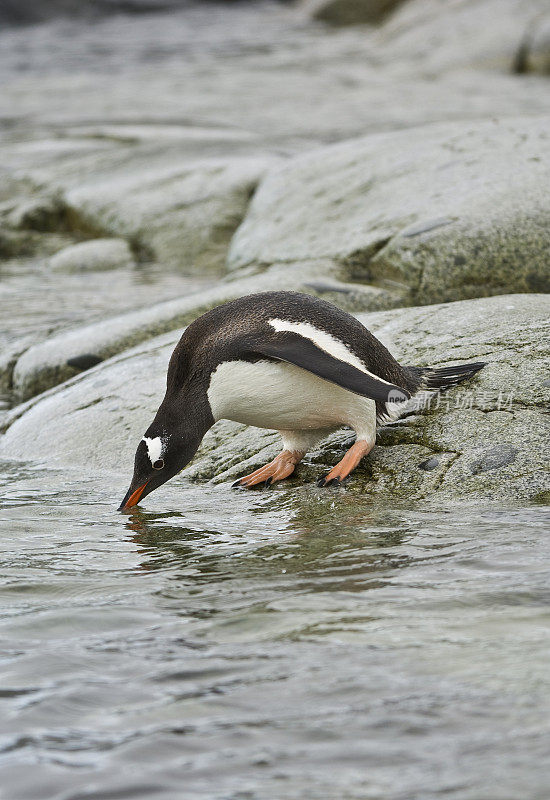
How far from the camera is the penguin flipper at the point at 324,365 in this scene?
12.4 feet

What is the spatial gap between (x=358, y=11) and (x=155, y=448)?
20945 millimetres

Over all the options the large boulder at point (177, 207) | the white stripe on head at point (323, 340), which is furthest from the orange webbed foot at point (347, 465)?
the large boulder at point (177, 207)

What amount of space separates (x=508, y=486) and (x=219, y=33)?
21.3 metres

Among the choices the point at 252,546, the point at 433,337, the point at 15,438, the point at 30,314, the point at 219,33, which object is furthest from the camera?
the point at 219,33

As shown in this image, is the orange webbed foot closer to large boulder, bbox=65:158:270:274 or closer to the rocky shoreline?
the rocky shoreline

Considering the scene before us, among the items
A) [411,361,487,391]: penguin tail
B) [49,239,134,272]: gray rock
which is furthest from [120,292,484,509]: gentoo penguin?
[49,239,134,272]: gray rock

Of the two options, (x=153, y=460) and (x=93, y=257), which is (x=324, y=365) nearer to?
(x=153, y=460)

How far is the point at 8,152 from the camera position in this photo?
498 inches

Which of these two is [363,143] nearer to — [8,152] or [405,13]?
[8,152]

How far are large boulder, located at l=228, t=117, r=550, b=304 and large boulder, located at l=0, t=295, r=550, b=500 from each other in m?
1.01

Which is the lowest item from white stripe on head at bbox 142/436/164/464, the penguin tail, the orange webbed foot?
the orange webbed foot

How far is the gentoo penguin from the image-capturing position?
3977 mm

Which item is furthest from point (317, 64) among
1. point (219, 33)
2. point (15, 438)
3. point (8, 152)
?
point (15, 438)

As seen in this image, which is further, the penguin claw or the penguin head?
the penguin head
